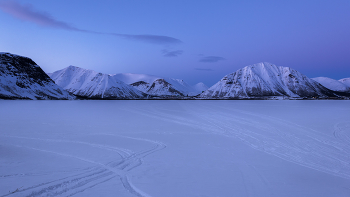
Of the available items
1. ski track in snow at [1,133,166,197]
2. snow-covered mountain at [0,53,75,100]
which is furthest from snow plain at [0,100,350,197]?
snow-covered mountain at [0,53,75,100]

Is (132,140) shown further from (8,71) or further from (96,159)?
(8,71)

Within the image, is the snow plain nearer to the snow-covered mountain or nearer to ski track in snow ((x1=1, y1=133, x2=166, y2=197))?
ski track in snow ((x1=1, y1=133, x2=166, y2=197))

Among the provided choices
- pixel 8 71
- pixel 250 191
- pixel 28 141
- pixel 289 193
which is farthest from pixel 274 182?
pixel 8 71

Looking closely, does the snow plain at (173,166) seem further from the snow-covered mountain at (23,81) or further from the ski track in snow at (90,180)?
the snow-covered mountain at (23,81)

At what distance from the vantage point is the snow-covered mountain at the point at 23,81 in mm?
128775

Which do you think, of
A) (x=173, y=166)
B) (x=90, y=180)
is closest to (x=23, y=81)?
(x=90, y=180)

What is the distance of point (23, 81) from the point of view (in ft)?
476

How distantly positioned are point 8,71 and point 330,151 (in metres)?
180

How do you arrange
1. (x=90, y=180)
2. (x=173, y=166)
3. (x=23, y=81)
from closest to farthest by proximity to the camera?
(x=90, y=180) → (x=173, y=166) → (x=23, y=81)

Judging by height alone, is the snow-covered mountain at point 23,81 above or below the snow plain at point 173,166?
above

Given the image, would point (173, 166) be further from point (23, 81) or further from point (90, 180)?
point (23, 81)

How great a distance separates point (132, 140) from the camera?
13.8 m

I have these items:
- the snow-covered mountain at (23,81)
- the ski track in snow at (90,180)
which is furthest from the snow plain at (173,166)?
the snow-covered mountain at (23,81)

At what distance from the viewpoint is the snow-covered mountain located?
12877cm
